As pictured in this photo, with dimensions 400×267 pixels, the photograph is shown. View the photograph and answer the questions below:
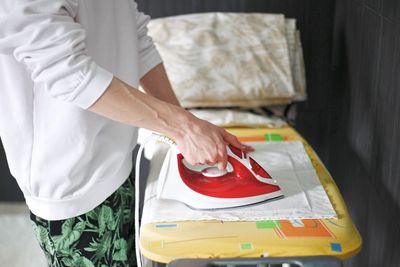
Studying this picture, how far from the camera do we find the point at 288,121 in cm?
219

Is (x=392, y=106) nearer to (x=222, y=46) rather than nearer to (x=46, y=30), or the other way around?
(x=222, y=46)

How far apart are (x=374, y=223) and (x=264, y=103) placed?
1.86 feet

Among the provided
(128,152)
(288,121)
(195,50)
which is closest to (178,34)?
(195,50)

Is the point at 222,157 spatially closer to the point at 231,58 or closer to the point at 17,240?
the point at 231,58

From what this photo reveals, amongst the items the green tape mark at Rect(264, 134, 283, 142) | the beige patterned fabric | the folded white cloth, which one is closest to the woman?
the folded white cloth

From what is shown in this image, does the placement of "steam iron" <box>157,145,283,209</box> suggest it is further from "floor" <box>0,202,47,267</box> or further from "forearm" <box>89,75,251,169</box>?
"floor" <box>0,202,47,267</box>

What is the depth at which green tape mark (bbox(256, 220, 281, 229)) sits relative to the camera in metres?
1.34

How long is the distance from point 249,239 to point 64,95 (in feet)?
1.51

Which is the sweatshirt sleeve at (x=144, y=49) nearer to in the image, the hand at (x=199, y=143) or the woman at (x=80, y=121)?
the woman at (x=80, y=121)

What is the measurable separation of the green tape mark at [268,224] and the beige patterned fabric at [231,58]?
0.83m

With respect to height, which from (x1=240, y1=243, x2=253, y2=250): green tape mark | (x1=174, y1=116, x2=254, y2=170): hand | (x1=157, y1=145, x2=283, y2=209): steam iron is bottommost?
(x1=240, y1=243, x2=253, y2=250): green tape mark

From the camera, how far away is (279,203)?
143cm

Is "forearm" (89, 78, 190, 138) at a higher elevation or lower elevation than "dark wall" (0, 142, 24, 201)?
higher

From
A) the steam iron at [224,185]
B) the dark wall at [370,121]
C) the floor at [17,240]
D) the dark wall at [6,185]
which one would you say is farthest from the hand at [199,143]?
the dark wall at [6,185]
